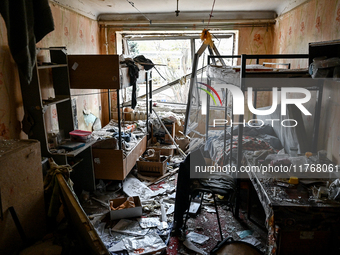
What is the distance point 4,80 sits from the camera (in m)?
2.58

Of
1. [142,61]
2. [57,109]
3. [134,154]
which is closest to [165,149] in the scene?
[134,154]

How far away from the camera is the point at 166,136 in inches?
197

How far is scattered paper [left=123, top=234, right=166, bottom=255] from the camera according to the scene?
2463 millimetres

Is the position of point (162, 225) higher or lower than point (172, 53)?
lower

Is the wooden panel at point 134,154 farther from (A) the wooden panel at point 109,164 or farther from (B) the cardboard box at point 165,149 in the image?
(B) the cardboard box at point 165,149

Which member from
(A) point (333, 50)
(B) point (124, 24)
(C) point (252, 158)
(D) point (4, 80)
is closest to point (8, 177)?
(D) point (4, 80)

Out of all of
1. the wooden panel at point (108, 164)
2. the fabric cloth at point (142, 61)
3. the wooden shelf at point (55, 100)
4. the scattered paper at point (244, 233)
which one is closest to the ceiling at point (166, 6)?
the fabric cloth at point (142, 61)

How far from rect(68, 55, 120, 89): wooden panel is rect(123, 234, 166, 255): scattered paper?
1.70 metres

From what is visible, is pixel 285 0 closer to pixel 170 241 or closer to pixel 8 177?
pixel 170 241

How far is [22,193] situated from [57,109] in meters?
1.79

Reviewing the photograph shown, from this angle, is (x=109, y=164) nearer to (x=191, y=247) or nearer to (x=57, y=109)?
(x=57, y=109)

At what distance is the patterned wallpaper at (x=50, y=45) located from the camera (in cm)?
258

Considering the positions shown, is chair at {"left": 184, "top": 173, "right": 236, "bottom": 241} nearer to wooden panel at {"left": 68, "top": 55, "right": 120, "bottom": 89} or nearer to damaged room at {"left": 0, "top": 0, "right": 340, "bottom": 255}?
damaged room at {"left": 0, "top": 0, "right": 340, "bottom": 255}

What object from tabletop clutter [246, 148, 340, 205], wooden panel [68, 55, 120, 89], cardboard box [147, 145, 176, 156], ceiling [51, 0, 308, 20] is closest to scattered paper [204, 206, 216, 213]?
tabletop clutter [246, 148, 340, 205]
